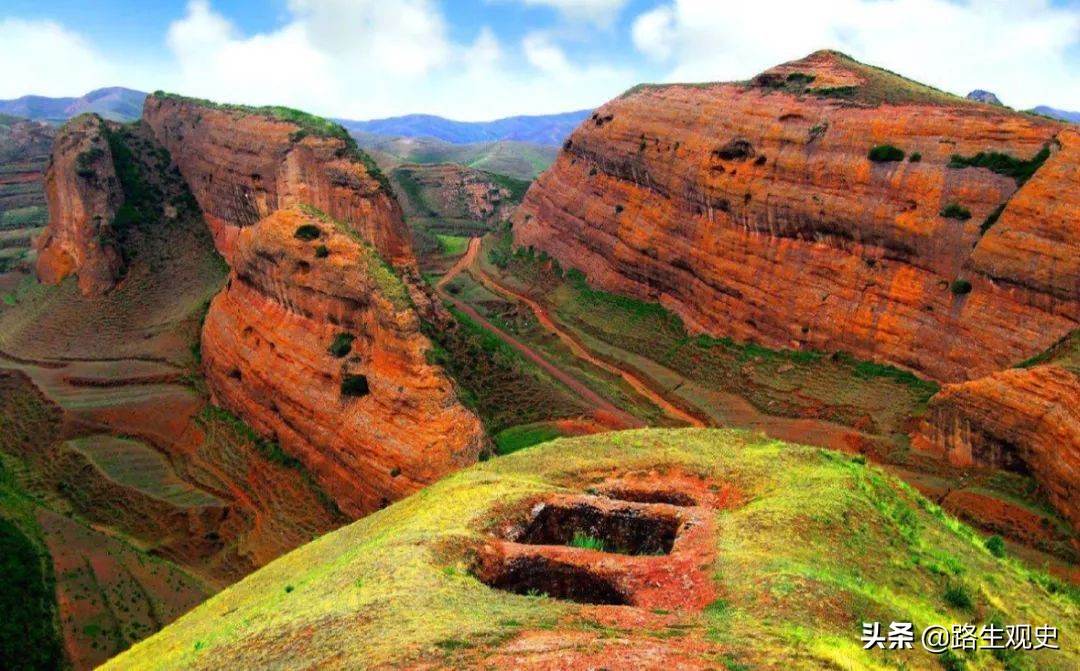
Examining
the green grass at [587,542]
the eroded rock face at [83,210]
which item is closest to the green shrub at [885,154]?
the green grass at [587,542]

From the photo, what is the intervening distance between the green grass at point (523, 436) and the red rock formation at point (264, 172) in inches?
412

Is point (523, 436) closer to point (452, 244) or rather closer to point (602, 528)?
point (602, 528)

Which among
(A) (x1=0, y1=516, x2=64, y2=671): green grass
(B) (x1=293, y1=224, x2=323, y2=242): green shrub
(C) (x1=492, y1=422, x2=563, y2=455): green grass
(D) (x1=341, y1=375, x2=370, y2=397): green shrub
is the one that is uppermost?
(B) (x1=293, y1=224, x2=323, y2=242): green shrub

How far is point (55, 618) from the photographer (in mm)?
22688

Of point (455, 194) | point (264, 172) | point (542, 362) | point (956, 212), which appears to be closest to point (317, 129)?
point (264, 172)

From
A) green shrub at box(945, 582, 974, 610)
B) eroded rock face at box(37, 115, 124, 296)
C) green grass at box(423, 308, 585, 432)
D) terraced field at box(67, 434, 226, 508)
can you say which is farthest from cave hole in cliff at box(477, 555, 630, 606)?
eroded rock face at box(37, 115, 124, 296)

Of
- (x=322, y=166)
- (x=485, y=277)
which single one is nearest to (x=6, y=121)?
(x=485, y=277)

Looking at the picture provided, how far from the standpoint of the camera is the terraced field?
29.7 metres

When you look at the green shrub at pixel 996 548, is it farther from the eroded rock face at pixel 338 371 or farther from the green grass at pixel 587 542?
the eroded rock face at pixel 338 371

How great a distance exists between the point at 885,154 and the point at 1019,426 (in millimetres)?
A: 14860

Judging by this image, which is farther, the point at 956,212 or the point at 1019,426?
the point at 956,212

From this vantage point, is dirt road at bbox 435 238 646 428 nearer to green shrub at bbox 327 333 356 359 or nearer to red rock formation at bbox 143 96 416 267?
red rock formation at bbox 143 96 416 267

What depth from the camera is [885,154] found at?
121 feet

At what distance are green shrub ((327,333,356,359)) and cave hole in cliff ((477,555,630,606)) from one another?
15.5 m
